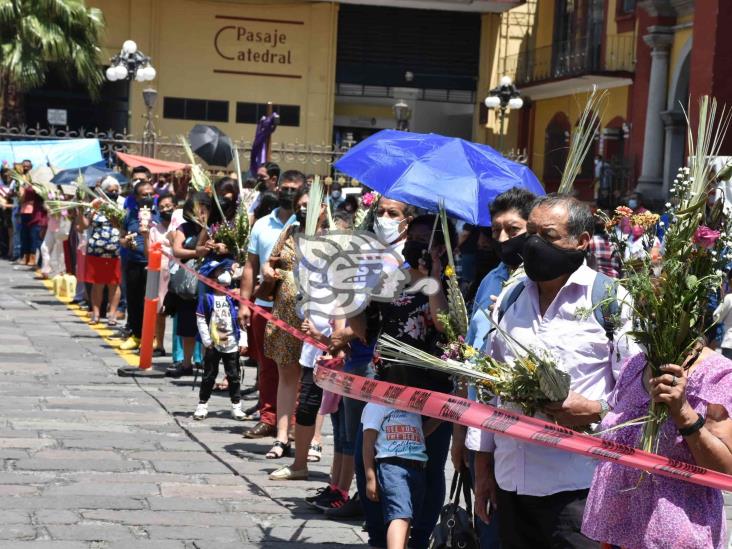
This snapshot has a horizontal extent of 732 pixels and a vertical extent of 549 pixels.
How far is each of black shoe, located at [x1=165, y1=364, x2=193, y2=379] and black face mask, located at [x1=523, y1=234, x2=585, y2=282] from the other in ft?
26.4

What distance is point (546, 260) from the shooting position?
4.73m

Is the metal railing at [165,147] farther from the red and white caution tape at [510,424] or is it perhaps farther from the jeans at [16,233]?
the red and white caution tape at [510,424]

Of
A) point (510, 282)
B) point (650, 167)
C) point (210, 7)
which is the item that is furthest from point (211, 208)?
point (210, 7)

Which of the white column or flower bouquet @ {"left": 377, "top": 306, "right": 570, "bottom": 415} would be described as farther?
the white column

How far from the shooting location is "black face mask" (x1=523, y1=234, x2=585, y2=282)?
15.5 ft

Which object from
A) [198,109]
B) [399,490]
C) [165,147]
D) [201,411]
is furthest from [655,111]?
[399,490]

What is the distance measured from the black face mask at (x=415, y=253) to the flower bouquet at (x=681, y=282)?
6.55 feet

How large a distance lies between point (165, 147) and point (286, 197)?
27.1 m

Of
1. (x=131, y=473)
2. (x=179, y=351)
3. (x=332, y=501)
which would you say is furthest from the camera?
(x=179, y=351)

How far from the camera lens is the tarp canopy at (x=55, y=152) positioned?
25906 mm

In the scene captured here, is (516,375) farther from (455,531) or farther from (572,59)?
(572,59)

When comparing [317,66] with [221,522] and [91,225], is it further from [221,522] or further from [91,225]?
[221,522]

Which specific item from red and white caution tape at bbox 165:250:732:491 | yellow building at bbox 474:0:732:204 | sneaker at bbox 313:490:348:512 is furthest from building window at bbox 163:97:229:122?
red and white caution tape at bbox 165:250:732:491

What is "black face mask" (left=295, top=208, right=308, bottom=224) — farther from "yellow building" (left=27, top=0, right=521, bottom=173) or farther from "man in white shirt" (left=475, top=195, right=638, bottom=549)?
"yellow building" (left=27, top=0, right=521, bottom=173)
